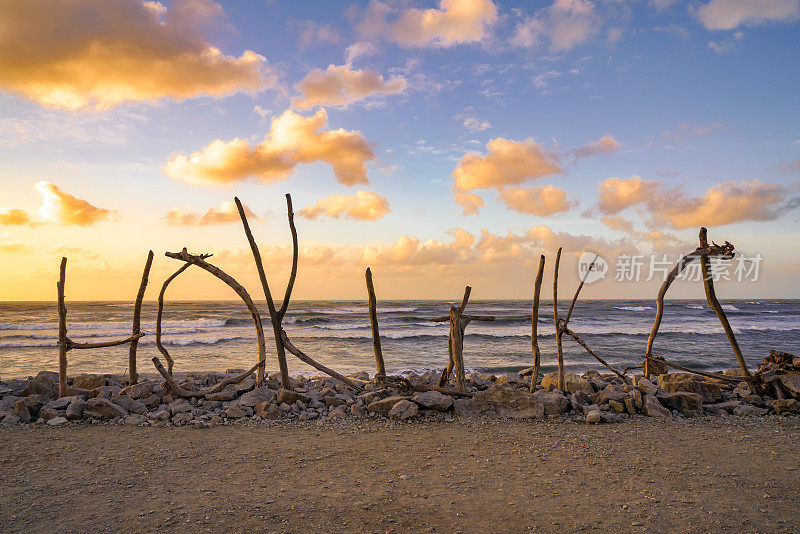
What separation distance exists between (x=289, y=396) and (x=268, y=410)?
421 mm

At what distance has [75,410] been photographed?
759cm

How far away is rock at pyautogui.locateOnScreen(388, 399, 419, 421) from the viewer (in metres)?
7.59

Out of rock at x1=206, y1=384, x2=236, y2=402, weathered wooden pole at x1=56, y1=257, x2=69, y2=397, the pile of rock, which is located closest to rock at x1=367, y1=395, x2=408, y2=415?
the pile of rock

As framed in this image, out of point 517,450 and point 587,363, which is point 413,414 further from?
point 587,363

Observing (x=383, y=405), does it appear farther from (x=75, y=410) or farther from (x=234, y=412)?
(x=75, y=410)

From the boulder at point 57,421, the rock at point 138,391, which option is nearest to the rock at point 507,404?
the rock at point 138,391

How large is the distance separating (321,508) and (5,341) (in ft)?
98.4

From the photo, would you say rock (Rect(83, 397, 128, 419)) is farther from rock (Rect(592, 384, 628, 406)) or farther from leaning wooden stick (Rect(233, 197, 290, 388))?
rock (Rect(592, 384, 628, 406))

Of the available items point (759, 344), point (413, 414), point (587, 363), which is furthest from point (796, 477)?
point (759, 344)

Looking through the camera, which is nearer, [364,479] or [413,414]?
[364,479]

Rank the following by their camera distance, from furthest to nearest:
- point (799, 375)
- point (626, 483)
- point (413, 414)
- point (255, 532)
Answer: point (799, 375)
point (413, 414)
point (626, 483)
point (255, 532)

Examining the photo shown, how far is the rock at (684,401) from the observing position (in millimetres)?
7988

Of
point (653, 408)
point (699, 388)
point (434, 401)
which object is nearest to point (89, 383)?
point (434, 401)

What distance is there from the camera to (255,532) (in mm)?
4090
